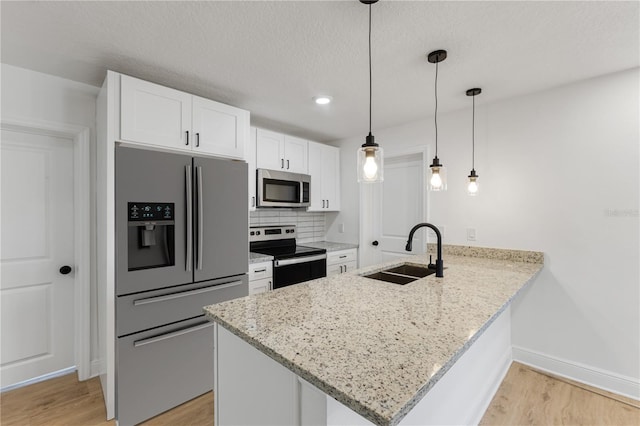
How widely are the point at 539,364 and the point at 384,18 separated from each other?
2.93m

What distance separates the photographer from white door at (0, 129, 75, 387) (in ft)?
7.01

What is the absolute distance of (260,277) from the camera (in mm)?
2691

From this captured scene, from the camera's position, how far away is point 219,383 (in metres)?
1.30

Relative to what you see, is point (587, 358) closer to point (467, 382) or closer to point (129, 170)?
point (467, 382)

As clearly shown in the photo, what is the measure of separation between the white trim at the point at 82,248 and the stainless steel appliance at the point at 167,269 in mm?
763

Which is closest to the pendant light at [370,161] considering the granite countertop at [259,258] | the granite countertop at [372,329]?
the granite countertop at [372,329]

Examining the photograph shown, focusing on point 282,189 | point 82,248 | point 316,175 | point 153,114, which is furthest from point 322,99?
point 82,248

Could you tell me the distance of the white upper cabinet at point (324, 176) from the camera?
11.9 feet

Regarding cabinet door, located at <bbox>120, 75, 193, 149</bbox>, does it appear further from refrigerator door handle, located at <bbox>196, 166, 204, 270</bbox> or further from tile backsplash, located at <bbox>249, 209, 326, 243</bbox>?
tile backsplash, located at <bbox>249, 209, 326, 243</bbox>

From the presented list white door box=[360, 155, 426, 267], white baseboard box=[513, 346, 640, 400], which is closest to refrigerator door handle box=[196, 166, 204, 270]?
white door box=[360, 155, 426, 267]

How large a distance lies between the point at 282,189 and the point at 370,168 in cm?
185

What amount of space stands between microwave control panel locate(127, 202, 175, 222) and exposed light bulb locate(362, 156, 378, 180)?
1370 millimetres

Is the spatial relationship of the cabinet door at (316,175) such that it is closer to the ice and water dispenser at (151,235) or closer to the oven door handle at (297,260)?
the oven door handle at (297,260)

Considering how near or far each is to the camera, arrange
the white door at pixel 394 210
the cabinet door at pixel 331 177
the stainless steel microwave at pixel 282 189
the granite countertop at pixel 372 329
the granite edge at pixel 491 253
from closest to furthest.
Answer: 1. the granite countertop at pixel 372 329
2. the granite edge at pixel 491 253
3. the stainless steel microwave at pixel 282 189
4. the white door at pixel 394 210
5. the cabinet door at pixel 331 177
